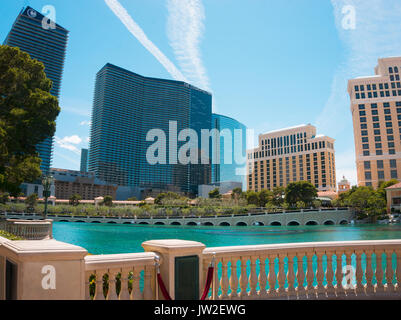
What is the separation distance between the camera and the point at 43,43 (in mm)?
143125

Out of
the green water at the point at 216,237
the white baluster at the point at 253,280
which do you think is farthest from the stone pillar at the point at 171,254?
the green water at the point at 216,237

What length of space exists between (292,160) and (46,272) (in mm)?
137915

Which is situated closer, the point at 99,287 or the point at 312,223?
the point at 99,287

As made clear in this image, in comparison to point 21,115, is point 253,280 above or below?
below

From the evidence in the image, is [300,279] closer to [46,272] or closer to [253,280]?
[253,280]

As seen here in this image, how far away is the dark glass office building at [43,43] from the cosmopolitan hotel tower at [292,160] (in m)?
97.2

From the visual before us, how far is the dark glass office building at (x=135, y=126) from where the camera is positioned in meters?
157

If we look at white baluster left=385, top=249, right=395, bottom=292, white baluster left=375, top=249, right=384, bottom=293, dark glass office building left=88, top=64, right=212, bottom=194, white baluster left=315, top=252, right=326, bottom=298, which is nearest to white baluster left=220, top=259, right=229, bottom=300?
white baluster left=315, top=252, right=326, bottom=298

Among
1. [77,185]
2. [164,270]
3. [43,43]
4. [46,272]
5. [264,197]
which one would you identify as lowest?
[164,270]

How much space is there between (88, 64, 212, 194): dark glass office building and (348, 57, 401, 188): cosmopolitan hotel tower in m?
85.2

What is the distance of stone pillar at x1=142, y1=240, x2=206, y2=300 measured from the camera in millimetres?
4445

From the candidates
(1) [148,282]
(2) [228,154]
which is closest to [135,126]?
(2) [228,154]

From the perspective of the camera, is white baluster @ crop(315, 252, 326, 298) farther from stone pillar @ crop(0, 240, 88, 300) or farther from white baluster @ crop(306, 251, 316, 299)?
stone pillar @ crop(0, 240, 88, 300)

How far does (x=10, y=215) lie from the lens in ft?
296
